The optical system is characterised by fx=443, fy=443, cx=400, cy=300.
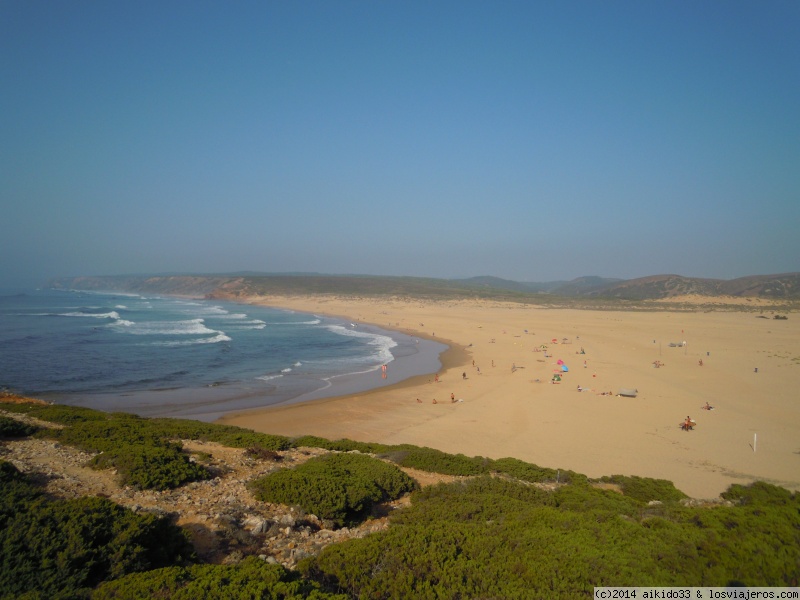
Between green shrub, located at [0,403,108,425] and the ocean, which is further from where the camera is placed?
the ocean

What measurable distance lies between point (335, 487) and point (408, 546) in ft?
8.33

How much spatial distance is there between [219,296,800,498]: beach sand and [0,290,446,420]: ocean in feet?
7.96

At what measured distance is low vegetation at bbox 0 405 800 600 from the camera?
179 inches

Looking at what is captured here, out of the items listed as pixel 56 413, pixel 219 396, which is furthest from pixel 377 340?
pixel 56 413

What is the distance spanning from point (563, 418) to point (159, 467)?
16.1 metres

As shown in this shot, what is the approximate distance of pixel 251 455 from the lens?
35.7 feet

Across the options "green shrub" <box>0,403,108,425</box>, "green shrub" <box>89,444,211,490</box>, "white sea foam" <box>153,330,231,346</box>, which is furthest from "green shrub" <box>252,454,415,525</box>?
"white sea foam" <box>153,330,231,346</box>

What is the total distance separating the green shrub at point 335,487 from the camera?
754 centimetres

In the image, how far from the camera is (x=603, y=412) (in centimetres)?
2006

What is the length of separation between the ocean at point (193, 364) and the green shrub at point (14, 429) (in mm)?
8395

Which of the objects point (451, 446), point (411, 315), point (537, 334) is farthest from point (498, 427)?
point (411, 315)

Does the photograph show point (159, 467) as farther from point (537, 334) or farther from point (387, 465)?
point (537, 334)

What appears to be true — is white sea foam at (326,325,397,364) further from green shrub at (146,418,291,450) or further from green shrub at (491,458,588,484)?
green shrub at (491,458,588,484)

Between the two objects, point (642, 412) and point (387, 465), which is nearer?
point (387, 465)
